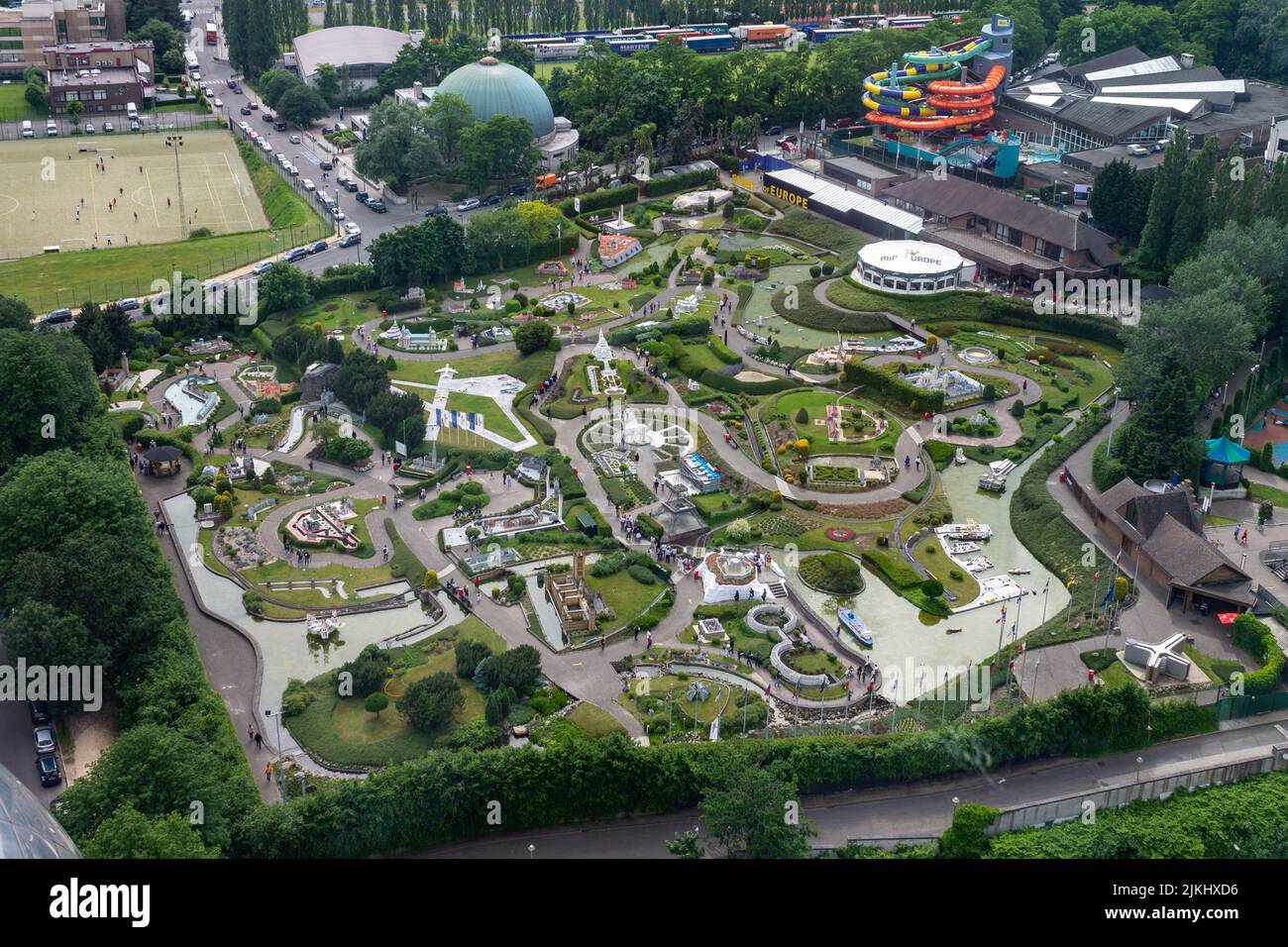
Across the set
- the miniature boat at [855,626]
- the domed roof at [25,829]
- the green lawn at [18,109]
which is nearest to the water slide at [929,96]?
the miniature boat at [855,626]

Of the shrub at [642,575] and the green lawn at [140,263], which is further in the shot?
the green lawn at [140,263]

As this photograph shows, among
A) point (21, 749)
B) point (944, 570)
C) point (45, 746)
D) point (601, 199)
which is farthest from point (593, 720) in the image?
point (601, 199)

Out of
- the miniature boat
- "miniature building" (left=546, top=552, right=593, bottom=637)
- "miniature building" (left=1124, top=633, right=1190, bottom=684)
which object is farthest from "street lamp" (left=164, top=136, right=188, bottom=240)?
"miniature building" (left=1124, top=633, right=1190, bottom=684)

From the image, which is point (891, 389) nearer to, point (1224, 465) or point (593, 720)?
point (1224, 465)

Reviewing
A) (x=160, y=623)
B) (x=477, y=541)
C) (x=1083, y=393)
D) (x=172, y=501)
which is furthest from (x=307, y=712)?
(x=1083, y=393)

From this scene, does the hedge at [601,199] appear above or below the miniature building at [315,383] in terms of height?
above

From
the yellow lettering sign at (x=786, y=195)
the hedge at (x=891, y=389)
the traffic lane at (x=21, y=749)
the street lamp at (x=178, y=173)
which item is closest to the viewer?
the traffic lane at (x=21, y=749)

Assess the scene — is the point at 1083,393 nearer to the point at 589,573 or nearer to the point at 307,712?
the point at 589,573

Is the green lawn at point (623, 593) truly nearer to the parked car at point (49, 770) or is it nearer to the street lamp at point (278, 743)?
the street lamp at point (278, 743)
